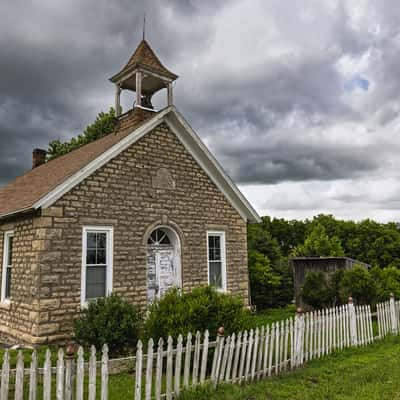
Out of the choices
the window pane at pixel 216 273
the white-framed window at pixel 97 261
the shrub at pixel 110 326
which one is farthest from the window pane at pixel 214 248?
the shrub at pixel 110 326

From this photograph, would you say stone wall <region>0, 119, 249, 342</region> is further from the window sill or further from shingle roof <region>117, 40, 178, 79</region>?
shingle roof <region>117, 40, 178, 79</region>

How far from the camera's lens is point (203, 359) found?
6027mm

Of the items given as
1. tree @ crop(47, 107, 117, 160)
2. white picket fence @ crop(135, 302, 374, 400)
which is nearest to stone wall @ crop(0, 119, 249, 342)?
white picket fence @ crop(135, 302, 374, 400)

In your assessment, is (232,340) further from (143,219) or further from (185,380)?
(143,219)

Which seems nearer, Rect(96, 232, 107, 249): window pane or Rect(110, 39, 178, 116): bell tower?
Rect(96, 232, 107, 249): window pane

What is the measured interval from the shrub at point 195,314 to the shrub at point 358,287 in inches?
238

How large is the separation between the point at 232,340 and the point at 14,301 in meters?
6.89

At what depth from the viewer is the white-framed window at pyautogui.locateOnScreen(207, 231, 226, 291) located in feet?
43.8

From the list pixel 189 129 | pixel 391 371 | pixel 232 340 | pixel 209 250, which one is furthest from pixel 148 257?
pixel 391 371

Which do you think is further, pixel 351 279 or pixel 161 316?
pixel 351 279

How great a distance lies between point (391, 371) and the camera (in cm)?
743

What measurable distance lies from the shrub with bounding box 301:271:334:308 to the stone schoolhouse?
2.19 meters

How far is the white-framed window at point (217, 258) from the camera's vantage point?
13.4 meters

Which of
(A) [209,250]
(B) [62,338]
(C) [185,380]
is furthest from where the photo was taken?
(A) [209,250]
